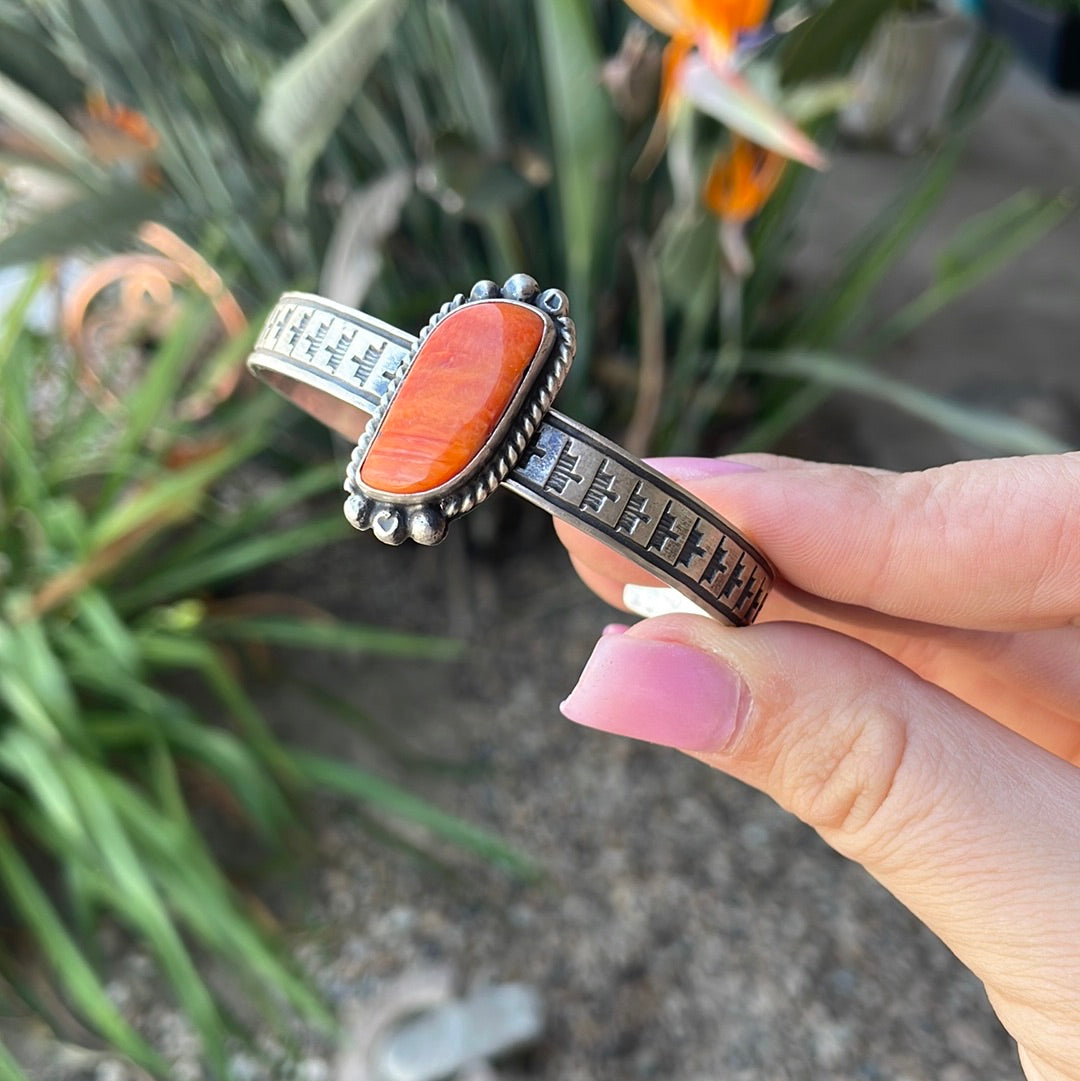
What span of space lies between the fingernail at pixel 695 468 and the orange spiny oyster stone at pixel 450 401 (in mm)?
104

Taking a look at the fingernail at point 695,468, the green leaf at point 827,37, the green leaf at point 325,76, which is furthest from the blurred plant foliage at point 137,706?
the green leaf at point 827,37

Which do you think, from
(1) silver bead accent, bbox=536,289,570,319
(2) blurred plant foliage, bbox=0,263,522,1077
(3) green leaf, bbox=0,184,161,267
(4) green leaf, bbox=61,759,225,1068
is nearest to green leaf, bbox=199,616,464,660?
(2) blurred plant foliage, bbox=0,263,522,1077

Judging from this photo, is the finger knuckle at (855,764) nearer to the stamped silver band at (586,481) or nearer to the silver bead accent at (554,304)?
the stamped silver band at (586,481)

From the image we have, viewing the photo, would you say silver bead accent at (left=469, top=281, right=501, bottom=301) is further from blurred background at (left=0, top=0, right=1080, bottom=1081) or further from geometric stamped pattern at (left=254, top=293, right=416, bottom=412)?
blurred background at (left=0, top=0, right=1080, bottom=1081)

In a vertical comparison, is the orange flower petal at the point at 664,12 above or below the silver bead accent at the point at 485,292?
above

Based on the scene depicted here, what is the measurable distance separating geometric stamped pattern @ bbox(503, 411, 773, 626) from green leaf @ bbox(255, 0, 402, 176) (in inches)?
12.5

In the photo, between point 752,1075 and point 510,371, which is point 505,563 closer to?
point 752,1075

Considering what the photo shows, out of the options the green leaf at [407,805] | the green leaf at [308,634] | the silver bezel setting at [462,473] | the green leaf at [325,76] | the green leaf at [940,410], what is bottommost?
the green leaf at [407,805]

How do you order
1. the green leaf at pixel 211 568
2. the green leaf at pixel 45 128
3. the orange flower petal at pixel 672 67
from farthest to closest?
the green leaf at pixel 211 568
the green leaf at pixel 45 128
the orange flower petal at pixel 672 67

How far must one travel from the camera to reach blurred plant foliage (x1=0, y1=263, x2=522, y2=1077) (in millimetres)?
694

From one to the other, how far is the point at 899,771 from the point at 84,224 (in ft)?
2.22

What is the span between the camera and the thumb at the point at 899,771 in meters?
0.36

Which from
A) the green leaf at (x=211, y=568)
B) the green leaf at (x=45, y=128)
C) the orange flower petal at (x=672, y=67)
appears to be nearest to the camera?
the orange flower petal at (x=672, y=67)

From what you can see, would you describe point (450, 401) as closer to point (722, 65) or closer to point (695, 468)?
point (695, 468)
